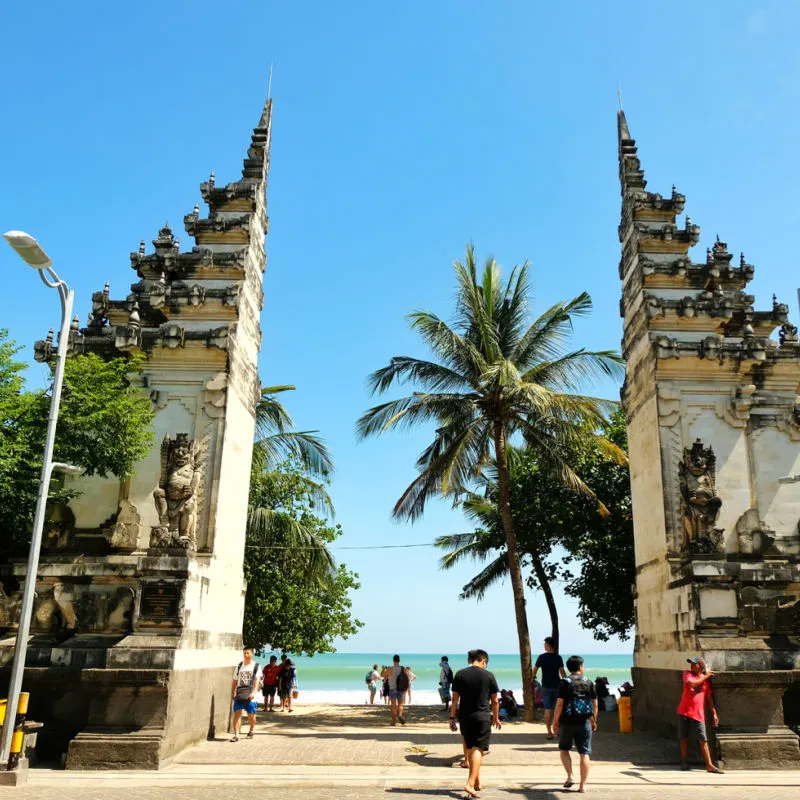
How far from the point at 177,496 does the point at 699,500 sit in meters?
9.35

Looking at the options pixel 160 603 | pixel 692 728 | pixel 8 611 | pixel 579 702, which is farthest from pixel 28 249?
pixel 692 728

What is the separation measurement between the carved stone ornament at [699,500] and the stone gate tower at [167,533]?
340 inches

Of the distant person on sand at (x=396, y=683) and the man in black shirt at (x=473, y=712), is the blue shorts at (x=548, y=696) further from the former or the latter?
the man in black shirt at (x=473, y=712)

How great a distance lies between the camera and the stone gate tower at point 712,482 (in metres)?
12.3

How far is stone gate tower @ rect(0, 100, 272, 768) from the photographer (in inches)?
468

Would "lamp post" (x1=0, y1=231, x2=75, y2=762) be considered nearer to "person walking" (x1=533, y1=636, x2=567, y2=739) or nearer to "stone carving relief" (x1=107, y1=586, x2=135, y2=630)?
"stone carving relief" (x1=107, y1=586, x2=135, y2=630)

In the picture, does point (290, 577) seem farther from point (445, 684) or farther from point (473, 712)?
point (473, 712)

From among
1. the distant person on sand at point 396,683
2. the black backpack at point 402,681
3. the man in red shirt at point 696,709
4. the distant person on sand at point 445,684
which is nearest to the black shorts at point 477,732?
the man in red shirt at point 696,709

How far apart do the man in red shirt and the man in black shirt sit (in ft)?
13.0

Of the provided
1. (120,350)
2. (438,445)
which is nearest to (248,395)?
(120,350)

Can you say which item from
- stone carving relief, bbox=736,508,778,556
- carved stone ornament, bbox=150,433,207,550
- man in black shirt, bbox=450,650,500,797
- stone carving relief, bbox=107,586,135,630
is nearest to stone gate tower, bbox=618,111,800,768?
stone carving relief, bbox=736,508,778,556

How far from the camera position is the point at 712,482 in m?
14.3

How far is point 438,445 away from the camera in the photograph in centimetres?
2083

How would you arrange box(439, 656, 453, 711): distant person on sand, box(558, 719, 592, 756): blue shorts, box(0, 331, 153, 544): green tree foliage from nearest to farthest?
box(558, 719, 592, 756): blue shorts
box(0, 331, 153, 544): green tree foliage
box(439, 656, 453, 711): distant person on sand
